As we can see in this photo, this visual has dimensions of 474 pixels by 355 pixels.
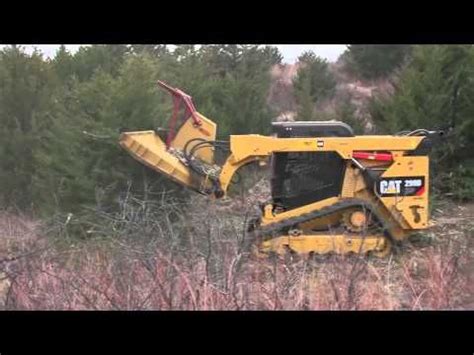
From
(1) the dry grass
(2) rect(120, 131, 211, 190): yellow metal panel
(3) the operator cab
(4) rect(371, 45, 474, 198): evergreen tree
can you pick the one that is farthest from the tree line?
(1) the dry grass

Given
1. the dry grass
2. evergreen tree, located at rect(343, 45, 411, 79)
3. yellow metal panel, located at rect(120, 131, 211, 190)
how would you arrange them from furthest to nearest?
evergreen tree, located at rect(343, 45, 411, 79) → yellow metal panel, located at rect(120, 131, 211, 190) → the dry grass

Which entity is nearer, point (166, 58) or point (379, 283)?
point (379, 283)

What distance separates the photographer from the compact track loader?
26.6 feet

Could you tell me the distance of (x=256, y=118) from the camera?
15.1 m

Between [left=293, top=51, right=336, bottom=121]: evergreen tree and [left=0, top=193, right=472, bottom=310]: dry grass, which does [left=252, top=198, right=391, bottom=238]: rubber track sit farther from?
[left=293, top=51, right=336, bottom=121]: evergreen tree

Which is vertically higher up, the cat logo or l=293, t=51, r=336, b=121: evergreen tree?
l=293, t=51, r=336, b=121: evergreen tree

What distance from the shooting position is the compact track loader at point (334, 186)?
8.11 metres

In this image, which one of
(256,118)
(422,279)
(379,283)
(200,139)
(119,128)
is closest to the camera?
(379,283)

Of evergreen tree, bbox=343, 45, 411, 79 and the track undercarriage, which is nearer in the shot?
the track undercarriage

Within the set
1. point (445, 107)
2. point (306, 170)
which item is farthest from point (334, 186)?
point (445, 107)

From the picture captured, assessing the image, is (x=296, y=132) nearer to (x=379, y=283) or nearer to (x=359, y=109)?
(x=379, y=283)

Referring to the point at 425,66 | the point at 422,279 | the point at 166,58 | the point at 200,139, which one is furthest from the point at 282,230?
the point at 166,58

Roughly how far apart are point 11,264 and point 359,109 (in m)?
13.1

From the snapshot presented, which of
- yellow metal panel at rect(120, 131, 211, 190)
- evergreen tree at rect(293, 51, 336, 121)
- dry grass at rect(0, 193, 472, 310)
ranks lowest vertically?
dry grass at rect(0, 193, 472, 310)
